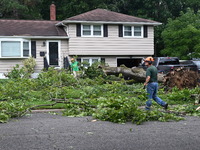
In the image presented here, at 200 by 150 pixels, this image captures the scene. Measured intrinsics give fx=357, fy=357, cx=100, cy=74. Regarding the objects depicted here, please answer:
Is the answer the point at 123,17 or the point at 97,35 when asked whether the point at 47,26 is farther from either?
the point at 123,17

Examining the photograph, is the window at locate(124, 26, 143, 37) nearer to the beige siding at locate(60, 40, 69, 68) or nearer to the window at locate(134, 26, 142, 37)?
the window at locate(134, 26, 142, 37)

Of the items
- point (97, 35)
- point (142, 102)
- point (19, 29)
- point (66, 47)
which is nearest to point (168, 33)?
point (97, 35)

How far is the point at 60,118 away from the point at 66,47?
19.5m

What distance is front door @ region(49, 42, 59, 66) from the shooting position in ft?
93.4

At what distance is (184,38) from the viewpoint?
30.9 meters

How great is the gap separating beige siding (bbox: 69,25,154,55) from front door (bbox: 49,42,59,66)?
1.21m

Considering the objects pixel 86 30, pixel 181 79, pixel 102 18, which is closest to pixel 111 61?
pixel 86 30

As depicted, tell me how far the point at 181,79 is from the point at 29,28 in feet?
54.6

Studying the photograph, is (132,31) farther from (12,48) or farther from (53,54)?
(12,48)

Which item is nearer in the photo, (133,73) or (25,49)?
(133,73)

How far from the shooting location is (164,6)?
43.7m

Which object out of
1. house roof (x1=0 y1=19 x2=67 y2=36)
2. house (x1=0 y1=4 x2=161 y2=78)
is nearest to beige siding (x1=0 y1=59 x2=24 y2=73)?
house (x1=0 y1=4 x2=161 y2=78)

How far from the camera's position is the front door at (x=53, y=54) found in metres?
28.5

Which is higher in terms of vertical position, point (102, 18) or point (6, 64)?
point (102, 18)
